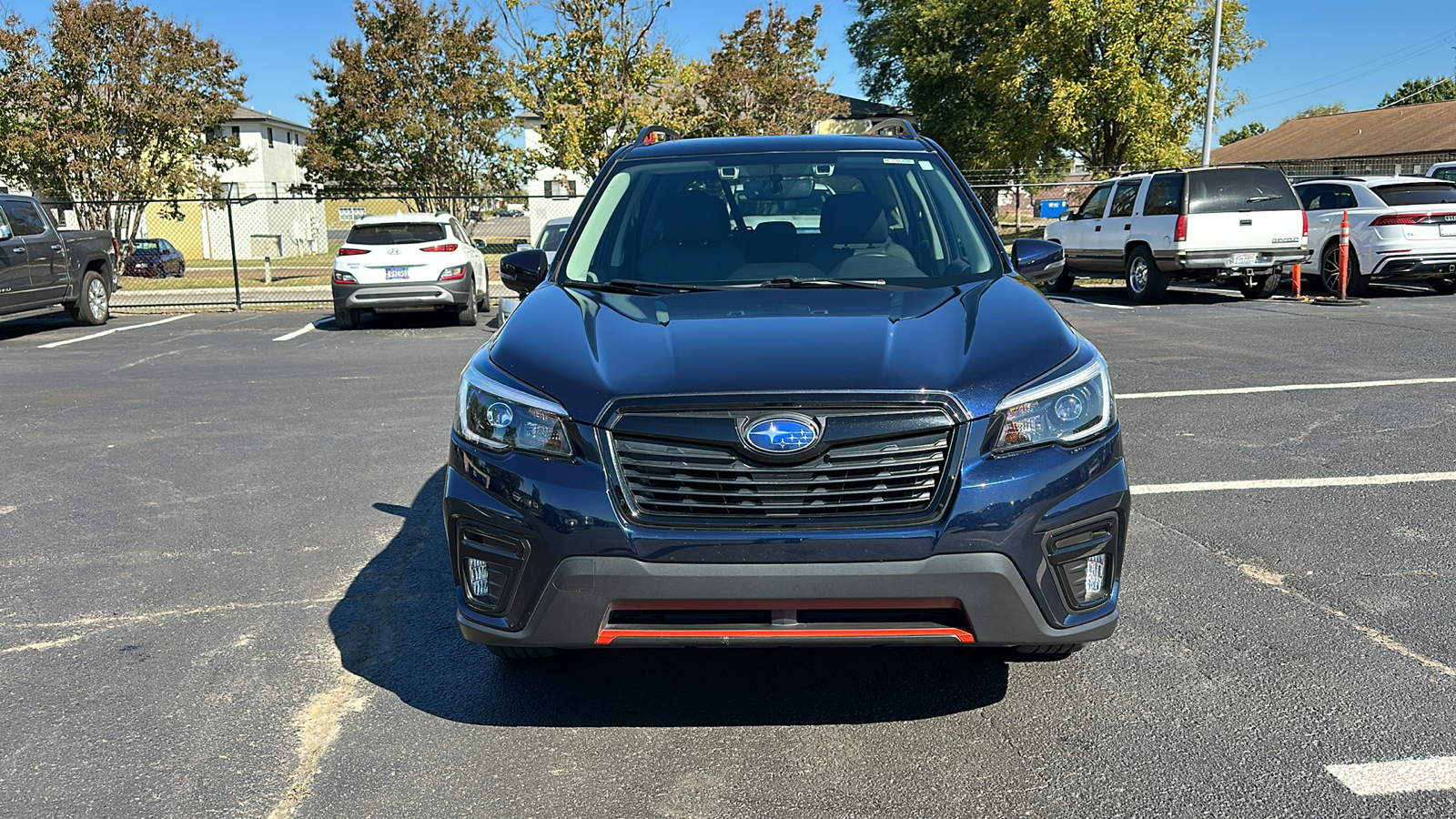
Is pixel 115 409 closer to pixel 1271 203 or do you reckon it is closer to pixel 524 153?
pixel 1271 203

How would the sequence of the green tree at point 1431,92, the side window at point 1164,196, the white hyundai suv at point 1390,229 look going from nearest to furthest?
the white hyundai suv at point 1390,229 → the side window at point 1164,196 → the green tree at point 1431,92

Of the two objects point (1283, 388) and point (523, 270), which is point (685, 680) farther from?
point (1283, 388)

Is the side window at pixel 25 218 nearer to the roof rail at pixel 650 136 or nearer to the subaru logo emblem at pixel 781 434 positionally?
the roof rail at pixel 650 136

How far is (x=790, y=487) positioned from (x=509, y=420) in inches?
31.5

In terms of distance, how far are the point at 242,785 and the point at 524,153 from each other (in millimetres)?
26200

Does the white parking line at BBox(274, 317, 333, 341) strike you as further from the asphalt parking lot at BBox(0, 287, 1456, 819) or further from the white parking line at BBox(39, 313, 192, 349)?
the asphalt parking lot at BBox(0, 287, 1456, 819)

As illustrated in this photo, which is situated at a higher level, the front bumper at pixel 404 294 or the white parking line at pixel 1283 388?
the front bumper at pixel 404 294

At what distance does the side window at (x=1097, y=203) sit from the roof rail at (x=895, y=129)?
1306 cm

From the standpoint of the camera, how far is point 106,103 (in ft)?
85.7

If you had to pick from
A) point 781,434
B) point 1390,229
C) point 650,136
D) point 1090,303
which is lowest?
point 1090,303

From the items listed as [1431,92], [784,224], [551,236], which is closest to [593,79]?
[551,236]

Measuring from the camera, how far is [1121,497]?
10.2 feet

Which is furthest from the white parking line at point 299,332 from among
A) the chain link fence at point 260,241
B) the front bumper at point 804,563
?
the front bumper at point 804,563

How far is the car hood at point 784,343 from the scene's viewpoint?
302 centimetres
